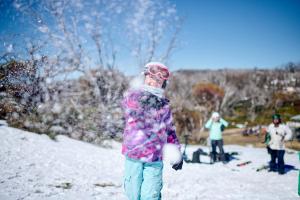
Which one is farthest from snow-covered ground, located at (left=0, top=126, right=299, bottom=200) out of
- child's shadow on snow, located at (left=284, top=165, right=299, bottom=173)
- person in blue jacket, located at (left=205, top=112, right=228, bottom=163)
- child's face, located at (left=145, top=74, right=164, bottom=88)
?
child's face, located at (left=145, top=74, right=164, bottom=88)

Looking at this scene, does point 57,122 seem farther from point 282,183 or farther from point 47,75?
point 282,183

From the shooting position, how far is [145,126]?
315 centimetres

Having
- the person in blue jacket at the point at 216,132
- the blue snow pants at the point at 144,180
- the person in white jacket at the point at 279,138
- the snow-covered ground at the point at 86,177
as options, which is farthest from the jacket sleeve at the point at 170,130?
the person in blue jacket at the point at 216,132

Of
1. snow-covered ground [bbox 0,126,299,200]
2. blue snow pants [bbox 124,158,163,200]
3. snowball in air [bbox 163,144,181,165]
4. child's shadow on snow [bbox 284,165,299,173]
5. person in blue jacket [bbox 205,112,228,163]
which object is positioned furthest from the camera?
person in blue jacket [bbox 205,112,228,163]

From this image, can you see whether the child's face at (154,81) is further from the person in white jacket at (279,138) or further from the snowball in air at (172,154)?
the person in white jacket at (279,138)

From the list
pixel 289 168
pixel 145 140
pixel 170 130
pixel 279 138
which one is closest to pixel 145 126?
pixel 145 140

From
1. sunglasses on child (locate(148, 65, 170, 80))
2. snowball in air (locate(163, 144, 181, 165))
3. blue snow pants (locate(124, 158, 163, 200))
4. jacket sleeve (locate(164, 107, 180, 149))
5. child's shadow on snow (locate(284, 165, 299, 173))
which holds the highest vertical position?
sunglasses on child (locate(148, 65, 170, 80))

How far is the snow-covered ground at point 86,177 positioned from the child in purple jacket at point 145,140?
5.72 ft

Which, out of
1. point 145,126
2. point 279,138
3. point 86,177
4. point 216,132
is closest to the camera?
point 145,126

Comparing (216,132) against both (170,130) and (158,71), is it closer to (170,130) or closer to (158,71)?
(170,130)

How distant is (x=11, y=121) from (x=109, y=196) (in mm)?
5189

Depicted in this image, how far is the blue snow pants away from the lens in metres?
3.09

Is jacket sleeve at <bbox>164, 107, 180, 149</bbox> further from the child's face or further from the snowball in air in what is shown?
the child's face

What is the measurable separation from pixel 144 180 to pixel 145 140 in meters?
0.41
